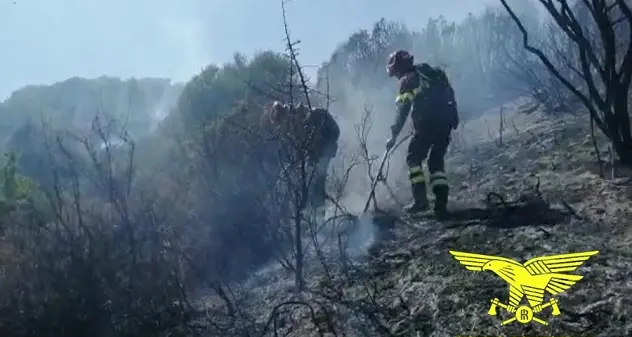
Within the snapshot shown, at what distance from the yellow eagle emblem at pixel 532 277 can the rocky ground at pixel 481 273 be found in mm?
44

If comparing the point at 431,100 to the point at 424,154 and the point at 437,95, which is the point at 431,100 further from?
the point at 424,154

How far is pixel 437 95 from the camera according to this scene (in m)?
5.80

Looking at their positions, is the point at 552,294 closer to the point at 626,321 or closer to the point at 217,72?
the point at 626,321

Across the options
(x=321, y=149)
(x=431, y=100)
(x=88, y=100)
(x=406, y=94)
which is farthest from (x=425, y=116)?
(x=88, y=100)

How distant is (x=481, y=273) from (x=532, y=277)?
352mm

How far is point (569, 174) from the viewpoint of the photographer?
18.1 feet

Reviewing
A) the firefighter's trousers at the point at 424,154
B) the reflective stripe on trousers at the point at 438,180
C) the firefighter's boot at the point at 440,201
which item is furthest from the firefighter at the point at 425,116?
the firefighter's boot at the point at 440,201

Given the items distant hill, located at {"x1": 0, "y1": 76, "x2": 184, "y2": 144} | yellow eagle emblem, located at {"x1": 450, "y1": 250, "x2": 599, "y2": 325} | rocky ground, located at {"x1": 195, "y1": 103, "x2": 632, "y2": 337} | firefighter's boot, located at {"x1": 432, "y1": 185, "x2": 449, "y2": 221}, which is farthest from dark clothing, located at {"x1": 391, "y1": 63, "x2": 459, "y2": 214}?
distant hill, located at {"x1": 0, "y1": 76, "x2": 184, "y2": 144}

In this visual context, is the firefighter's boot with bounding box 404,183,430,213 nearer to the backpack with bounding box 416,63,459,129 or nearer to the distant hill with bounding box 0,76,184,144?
the backpack with bounding box 416,63,459,129

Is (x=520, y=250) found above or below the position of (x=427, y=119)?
below

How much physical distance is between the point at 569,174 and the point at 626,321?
272cm

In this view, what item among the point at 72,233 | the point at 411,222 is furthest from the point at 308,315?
the point at 72,233

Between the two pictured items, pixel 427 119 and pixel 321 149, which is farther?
pixel 321 149

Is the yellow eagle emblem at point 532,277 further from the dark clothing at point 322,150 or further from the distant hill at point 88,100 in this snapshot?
the distant hill at point 88,100
